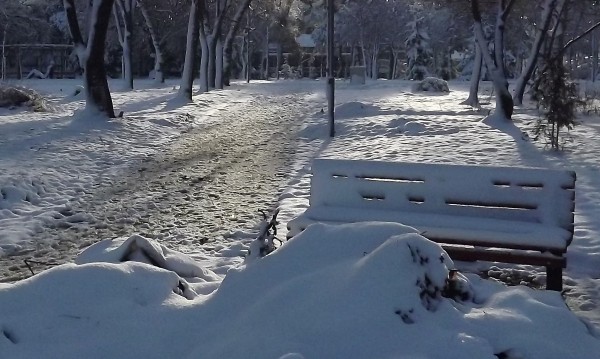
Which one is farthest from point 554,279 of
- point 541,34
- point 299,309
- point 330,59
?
point 541,34

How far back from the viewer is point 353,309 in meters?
3.24

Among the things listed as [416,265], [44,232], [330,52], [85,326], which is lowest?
[44,232]

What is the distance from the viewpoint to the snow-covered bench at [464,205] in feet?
17.1

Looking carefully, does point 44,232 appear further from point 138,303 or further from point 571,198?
point 571,198

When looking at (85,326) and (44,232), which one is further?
(44,232)

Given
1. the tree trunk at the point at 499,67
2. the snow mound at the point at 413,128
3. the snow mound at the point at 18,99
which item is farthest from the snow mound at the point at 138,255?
the snow mound at the point at 18,99

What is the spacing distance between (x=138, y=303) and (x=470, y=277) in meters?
2.07

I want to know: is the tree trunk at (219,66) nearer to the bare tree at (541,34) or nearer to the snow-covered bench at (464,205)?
the bare tree at (541,34)

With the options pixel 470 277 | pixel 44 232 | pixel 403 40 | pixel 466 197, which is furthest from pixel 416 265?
pixel 403 40

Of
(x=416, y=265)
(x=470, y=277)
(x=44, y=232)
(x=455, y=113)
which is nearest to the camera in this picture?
(x=416, y=265)

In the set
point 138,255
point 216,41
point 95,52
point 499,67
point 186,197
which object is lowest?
point 186,197

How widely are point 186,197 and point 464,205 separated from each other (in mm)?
4868

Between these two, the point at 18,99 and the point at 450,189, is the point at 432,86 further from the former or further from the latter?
the point at 450,189

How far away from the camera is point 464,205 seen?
5.68m
